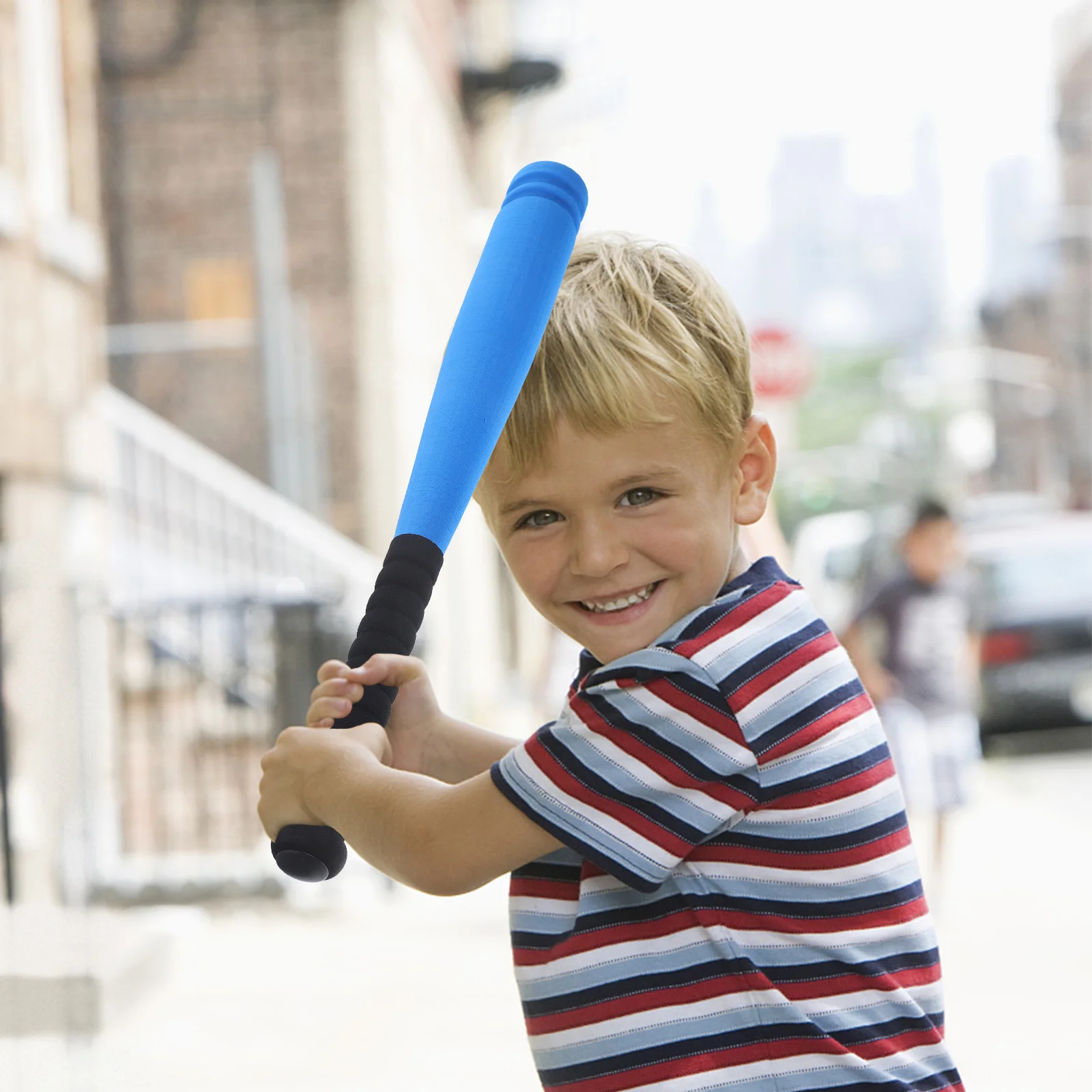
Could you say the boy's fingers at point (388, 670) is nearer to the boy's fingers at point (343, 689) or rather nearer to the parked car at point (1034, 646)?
the boy's fingers at point (343, 689)

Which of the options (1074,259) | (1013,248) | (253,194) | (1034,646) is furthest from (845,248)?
(253,194)

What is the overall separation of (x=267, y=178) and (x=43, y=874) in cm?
465

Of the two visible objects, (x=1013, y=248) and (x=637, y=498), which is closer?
(x=637, y=498)

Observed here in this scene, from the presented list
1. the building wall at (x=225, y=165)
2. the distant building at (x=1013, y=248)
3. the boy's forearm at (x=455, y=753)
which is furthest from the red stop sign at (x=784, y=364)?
the distant building at (x=1013, y=248)

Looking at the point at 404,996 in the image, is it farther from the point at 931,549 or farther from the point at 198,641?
the point at 931,549

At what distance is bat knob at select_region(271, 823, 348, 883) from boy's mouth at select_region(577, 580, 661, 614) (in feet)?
0.99

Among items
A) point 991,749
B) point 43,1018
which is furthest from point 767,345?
point 43,1018

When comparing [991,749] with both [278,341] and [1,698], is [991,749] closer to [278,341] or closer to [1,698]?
[278,341]

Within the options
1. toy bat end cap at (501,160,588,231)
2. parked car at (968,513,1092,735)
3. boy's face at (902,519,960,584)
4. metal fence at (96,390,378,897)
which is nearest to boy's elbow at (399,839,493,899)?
toy bat end cap at (501,160,588,231)

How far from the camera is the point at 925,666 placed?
6.72 meters

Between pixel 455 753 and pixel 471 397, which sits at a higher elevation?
pixel 471 397

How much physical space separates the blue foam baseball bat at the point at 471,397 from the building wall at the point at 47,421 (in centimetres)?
335

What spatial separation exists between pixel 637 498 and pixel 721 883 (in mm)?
335

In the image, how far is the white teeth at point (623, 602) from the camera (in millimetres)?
1431
